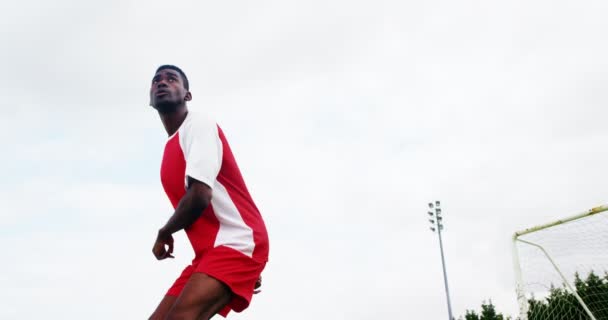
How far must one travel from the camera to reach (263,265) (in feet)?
10.5

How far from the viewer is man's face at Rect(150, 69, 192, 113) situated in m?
3.37

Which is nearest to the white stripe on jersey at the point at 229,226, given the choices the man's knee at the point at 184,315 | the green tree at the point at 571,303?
the man's knee at the point at 184,315

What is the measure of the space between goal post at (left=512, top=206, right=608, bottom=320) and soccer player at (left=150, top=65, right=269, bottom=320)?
22.2ft

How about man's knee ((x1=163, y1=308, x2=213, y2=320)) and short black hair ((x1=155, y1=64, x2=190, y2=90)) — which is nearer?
man's knee ((x1=163, y1=308, x2=213, y2=320))

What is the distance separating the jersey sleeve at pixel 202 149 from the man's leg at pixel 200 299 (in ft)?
1.54

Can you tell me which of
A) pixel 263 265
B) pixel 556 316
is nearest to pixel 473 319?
pixel 556 316

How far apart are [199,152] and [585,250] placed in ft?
28.6

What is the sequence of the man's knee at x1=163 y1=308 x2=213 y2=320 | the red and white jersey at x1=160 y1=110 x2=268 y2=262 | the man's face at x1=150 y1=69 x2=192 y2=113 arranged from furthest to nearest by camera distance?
the man's face at x1=150 y1=69 x2=192 y2=113 → the red and white jersey at x1=160 y1=110 x2=268 y2=262 → the man's knee at x1=163 y1=308 x2=213 y2=320

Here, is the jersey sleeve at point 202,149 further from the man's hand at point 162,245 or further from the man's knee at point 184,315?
the man's knee at point 184,315

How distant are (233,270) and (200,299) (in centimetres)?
23

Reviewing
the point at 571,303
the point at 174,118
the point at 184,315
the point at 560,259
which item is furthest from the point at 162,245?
the point at 571,303

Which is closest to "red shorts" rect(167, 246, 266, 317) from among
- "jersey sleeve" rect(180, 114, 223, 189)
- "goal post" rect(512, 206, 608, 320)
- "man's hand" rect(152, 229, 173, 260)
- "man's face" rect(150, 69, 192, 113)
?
"man's hand" rect(152, 229, 173, 260)

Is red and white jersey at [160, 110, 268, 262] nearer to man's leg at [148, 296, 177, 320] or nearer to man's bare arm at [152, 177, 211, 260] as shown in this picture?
man's bare arm at [152, 177, 211, 260]

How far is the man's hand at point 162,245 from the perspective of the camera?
309 centimetres
